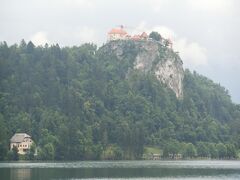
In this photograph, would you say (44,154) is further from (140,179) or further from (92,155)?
(140,179)

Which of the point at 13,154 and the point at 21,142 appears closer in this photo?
the point at 13,154

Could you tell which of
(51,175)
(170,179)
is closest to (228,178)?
(170,179)

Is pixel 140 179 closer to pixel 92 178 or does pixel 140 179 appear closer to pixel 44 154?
pixel 92 178

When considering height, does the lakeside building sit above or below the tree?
above

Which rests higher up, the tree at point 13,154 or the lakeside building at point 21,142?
the lakeside building at point 21,142

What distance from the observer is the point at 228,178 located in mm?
109125

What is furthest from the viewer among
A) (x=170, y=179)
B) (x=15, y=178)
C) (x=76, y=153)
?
(x=76, y=153)

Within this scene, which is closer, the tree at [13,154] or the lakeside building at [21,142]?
the tree at [13,154]

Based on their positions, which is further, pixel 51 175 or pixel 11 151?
pixel 11 151

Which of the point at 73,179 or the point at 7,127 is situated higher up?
the point at 7,127

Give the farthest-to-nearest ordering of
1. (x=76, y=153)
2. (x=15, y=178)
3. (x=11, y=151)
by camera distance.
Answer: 1. (x=76, y=153)
2. (x=11, y=151)
3. (x=15, y=178)

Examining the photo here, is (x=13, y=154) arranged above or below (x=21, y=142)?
below

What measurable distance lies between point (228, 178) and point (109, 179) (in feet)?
67.4

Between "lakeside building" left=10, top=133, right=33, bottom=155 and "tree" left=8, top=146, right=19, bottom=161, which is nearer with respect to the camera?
"tree" left=8, top=146, right=19, bottom=161
